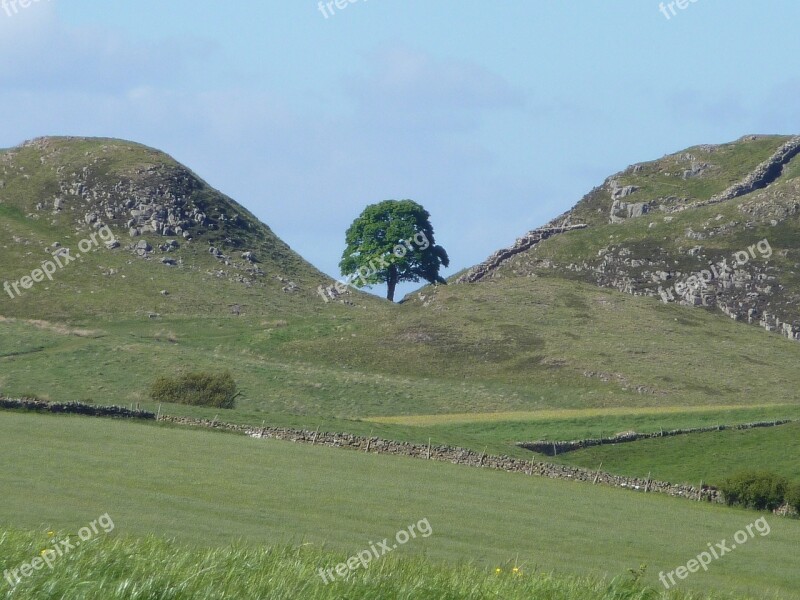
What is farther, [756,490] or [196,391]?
[196,391]

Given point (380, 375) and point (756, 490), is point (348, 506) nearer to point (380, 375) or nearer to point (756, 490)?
point (756, 490)

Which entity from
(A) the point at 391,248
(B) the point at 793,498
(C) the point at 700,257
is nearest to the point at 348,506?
(B) the point at 793,498

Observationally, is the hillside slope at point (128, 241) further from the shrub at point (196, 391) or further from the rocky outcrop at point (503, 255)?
the shrub at point (196, 391)

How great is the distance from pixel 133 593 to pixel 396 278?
13364 centimetres

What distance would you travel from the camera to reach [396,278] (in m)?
152

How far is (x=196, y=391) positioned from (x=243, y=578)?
177 ft

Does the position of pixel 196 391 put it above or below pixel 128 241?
below

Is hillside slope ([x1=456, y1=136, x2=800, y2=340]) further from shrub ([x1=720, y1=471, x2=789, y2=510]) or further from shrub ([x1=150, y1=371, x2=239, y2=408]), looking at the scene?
shrub ([x1=720, y1=471, x2=789, y2=510])

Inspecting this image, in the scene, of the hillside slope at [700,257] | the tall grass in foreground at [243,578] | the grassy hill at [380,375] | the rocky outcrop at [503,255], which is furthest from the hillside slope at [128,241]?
the tall grass in foreground at [243,578]

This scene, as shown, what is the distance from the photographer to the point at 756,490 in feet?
167

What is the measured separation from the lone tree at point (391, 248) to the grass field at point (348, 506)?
95696 mm

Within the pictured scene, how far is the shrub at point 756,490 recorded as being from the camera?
50875mm

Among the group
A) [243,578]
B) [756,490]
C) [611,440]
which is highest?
[611,440]

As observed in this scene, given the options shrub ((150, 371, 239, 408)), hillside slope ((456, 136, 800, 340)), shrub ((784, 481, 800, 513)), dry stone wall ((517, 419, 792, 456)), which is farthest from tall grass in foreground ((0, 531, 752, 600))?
hillside slope ((456, 136, 800, 340))
